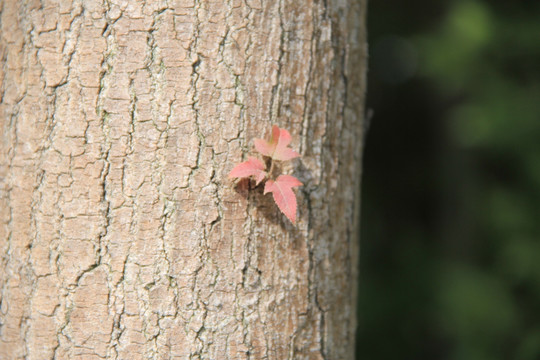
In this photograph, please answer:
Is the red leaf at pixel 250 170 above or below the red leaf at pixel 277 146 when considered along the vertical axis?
below

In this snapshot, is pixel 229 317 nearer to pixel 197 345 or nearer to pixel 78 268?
pixel 197 345

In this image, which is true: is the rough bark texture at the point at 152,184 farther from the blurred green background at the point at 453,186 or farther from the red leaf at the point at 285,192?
the blurred green background at the point at 453,186

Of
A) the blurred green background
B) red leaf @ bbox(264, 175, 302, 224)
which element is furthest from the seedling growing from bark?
the blurred green background

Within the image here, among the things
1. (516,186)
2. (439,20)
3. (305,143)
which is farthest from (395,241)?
(305,143)

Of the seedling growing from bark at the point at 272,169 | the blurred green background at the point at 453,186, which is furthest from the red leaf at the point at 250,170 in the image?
the blurred green background at the point at 453,186

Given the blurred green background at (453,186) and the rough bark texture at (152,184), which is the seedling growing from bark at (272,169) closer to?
the rough bark texture at (152,184)

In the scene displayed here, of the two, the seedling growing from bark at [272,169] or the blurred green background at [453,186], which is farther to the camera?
the blurred green background at [453,186]

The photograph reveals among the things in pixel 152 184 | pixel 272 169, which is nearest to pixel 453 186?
pixel 272 169

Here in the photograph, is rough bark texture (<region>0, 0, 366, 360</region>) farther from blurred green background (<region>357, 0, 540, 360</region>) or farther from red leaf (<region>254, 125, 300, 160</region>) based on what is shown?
blurred green background (<region>357, 0, 540, 360</region>)
